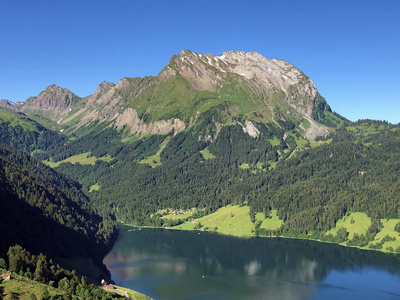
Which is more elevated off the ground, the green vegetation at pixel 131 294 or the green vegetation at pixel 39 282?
the green vegetation at pixel 39 282

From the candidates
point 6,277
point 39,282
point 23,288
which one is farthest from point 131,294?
point 6,277

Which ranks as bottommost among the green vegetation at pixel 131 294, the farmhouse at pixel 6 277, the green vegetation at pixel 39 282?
the green vegetation at pixel 131 294

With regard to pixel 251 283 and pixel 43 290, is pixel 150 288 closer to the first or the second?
pixel 251 283

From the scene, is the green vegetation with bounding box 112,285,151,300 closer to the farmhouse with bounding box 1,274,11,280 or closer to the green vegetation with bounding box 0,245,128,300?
the green vegetation with bounding box 0,245,128,300

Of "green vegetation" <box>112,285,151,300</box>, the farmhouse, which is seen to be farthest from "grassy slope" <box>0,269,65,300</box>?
"green vegetation" <box>112,285,151,300</box>

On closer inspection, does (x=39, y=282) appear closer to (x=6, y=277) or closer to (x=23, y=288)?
(x=6, y=277)

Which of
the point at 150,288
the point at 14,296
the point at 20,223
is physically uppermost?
the point at 20,223

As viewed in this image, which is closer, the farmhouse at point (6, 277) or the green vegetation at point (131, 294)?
the farmhouse at point (6, 277)

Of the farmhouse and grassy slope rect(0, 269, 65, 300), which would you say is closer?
grassy slope rect(0, 269, 65, 300)

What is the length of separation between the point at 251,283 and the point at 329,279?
37073 millimetres

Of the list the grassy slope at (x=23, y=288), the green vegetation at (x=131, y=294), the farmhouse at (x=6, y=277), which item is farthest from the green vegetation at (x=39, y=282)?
the green vegetation at (x=131, y=294)

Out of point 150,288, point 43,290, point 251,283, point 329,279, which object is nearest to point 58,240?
point 150,288

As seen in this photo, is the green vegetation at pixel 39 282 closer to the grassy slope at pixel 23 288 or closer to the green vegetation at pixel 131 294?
the grassy slope at pixel 23 288

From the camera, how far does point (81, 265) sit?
527 feet
